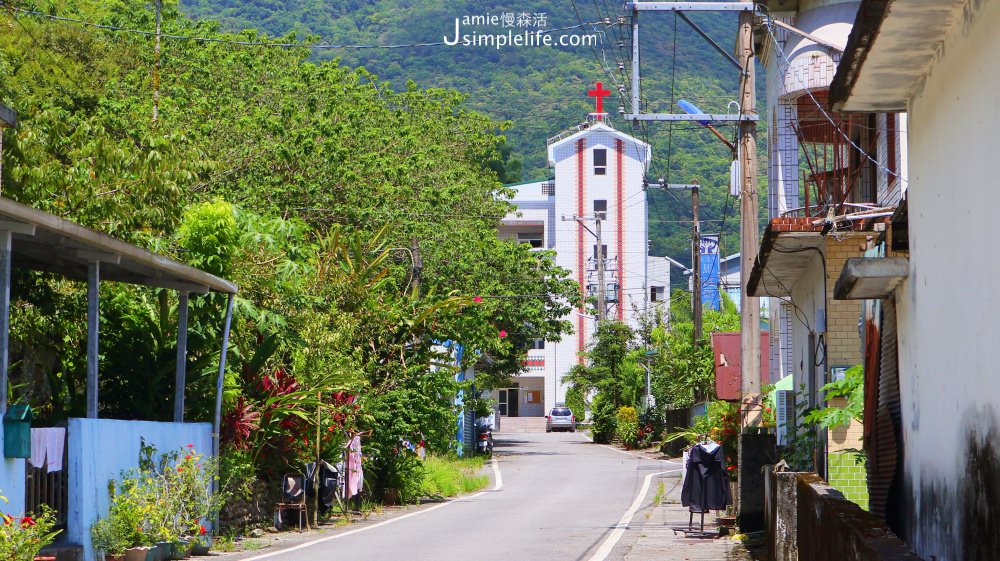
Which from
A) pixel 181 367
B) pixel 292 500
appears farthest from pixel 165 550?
pixel 292 500

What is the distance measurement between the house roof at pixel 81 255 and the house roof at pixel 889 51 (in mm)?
7649

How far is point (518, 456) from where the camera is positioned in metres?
46.5

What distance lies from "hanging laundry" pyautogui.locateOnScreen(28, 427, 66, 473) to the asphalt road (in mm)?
3282

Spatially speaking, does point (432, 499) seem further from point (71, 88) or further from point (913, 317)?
point (913, 317)

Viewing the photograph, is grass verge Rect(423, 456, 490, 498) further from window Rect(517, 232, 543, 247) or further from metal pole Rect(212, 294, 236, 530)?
window Rect(517, 232, 543, 247)

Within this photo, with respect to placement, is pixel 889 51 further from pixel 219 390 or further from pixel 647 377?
pixel 647 377

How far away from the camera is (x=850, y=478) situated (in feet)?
48.3

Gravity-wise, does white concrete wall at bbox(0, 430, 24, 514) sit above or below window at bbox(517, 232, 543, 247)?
below

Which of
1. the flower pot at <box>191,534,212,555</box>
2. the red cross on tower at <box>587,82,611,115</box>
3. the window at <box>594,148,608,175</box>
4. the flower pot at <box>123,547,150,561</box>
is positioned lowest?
the flower pot at <box>191,534,212,555</box>

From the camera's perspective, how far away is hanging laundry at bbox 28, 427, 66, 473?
12.6 metres

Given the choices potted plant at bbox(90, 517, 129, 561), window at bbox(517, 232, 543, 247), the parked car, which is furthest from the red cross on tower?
potted plant at bbox(90, 517, 129, 561)

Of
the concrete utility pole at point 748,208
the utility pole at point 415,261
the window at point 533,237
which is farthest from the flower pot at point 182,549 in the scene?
the window at point 533,237

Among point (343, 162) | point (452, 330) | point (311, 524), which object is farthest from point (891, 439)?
point (343, 162)

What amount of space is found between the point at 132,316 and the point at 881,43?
1390 centimetres
